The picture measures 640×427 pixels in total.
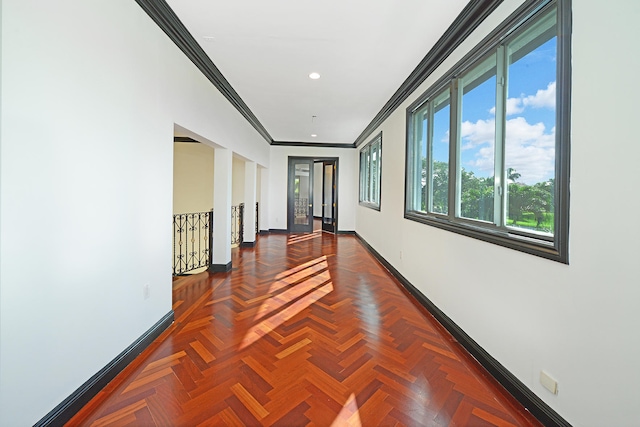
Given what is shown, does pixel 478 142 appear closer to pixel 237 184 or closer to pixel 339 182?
pixel 339 182

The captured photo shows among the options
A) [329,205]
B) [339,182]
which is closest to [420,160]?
[339,182]

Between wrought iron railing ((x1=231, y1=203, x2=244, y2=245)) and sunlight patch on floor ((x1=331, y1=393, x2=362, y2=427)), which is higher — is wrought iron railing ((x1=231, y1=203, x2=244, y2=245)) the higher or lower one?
the higher one

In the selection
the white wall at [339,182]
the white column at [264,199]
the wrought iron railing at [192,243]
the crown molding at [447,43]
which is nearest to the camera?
the crown molding at [447,43]

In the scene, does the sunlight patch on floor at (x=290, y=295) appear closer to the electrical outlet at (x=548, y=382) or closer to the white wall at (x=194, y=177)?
the electrical outlet at (x=548, y=382)

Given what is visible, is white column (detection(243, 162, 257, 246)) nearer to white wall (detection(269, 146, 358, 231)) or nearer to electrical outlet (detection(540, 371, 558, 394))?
white wall (detection(269, 146, 358, 231))

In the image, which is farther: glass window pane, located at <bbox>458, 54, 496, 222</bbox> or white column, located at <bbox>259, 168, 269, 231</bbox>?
white column, located at <bbox>259, 168, 269, 231</bbox>

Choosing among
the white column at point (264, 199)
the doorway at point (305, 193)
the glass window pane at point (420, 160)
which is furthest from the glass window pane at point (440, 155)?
the white column at point (264, 199)

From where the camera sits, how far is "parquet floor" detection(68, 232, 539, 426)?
1.60m

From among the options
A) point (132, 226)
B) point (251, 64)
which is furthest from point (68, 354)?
point (251, 64)

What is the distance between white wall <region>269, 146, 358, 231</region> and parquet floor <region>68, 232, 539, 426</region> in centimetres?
543

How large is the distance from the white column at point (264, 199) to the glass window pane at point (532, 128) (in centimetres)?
723

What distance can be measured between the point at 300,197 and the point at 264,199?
137 centimetres

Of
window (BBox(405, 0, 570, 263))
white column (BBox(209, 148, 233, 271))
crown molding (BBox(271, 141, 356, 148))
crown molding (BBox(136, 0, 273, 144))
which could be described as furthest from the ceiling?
crown molding (BBox(271, 141, 356, 148))

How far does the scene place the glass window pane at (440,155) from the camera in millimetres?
3041
